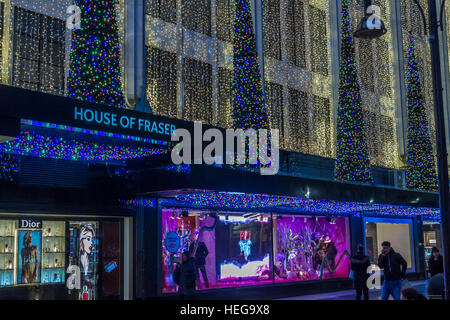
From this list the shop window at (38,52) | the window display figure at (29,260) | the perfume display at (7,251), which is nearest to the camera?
the perfume display at (7,251)

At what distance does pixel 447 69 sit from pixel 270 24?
53.8 feet

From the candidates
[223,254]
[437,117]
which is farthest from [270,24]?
[437,117]

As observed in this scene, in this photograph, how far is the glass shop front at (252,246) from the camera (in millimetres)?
19297

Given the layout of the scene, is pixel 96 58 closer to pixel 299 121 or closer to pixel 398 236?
pixel 299 121

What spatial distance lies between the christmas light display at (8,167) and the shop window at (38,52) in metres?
2.03

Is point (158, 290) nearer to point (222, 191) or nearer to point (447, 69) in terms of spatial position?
point (222, 191)

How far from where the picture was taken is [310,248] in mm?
24141

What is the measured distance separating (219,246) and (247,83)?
5.89 m

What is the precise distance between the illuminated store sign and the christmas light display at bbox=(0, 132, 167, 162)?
0.85 meters

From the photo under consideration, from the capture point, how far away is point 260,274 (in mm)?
21859

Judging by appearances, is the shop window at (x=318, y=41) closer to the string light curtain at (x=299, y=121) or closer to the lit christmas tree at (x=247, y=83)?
the string light curtain at (x=299, y=121)

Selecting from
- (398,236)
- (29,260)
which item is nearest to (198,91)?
(29,260)

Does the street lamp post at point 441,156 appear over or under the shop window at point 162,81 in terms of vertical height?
under

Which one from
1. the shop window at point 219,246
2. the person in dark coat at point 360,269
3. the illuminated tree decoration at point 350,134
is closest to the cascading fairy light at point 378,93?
the illuminated tree decoration at point 350,134
